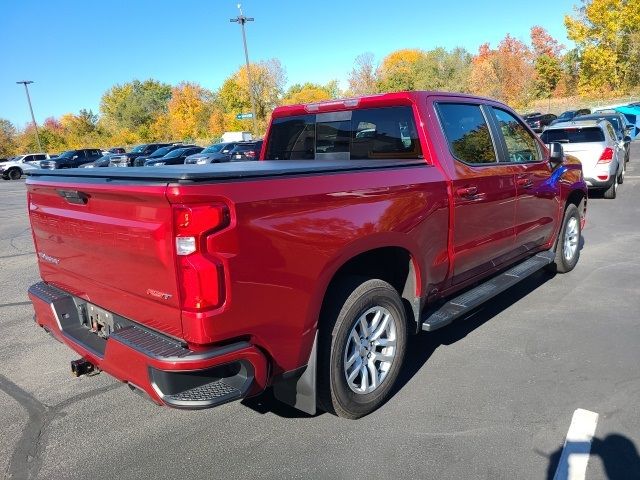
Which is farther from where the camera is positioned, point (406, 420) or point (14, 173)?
point (14, 173)

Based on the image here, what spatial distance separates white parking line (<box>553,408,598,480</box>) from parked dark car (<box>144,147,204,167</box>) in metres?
27.3

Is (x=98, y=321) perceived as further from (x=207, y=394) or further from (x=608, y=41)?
(x=608, y=41)

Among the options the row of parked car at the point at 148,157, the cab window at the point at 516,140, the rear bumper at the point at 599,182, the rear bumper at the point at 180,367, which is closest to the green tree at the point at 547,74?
the row of parked car at the point at 148,157

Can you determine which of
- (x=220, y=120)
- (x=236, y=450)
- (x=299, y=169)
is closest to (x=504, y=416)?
(x=236, y=450)

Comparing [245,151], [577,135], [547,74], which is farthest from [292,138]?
[547,74]

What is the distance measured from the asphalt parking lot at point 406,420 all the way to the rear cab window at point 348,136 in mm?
1670

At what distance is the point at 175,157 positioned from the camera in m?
30.3

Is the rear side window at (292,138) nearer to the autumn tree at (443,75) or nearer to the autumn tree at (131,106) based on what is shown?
the autumn tree at (443,75)

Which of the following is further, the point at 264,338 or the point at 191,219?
the point at 264,338

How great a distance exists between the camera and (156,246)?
242 cm

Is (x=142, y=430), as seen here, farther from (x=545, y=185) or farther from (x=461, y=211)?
(x=545, y=185)

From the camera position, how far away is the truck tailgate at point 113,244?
2414 mm

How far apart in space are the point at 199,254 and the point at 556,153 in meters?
4.28

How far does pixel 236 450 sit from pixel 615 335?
3291mm
